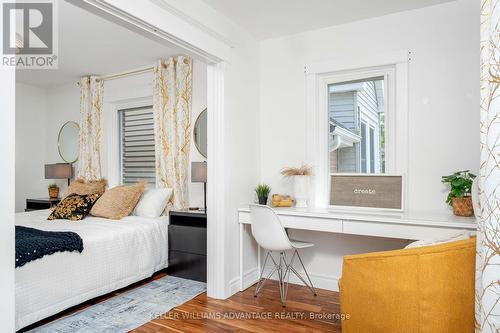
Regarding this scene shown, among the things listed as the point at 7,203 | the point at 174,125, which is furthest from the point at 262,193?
the point at 7,203

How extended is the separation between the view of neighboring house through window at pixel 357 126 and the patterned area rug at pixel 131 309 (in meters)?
1.91

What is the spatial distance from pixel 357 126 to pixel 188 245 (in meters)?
2.12

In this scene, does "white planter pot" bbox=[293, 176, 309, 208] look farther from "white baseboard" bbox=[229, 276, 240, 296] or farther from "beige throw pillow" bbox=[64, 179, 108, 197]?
"beige throw pillow" bbox=[64, 179, 108, 197]

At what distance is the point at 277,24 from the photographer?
3.10m

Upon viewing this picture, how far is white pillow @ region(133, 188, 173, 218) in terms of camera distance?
3738 millimetres

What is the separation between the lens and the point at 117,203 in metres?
3.69

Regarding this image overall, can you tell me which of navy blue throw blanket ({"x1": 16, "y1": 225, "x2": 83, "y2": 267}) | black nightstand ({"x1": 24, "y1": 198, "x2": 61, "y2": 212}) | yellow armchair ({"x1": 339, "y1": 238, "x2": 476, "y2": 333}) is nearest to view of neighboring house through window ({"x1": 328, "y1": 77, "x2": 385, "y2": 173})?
yellow armchair ({"x1": 339, "y1": 238, "x2": 476, "y2": 333})

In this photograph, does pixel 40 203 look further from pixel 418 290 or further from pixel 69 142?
pixel 418 290

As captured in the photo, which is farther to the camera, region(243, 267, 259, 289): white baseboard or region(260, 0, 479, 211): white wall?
region(243, 267, 259, 289): white baseboard

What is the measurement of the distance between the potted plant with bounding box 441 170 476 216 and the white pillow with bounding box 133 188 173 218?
2849mm

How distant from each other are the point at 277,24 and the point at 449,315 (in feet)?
8.83

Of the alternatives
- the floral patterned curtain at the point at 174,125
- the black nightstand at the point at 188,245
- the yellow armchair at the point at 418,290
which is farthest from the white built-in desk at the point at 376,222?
the floral patterned curtain at the point at 174,125

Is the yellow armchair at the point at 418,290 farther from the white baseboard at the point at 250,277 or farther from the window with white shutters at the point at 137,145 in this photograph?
the window with white shutters at the point at 137,145

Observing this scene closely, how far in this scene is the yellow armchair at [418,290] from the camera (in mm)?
1689
